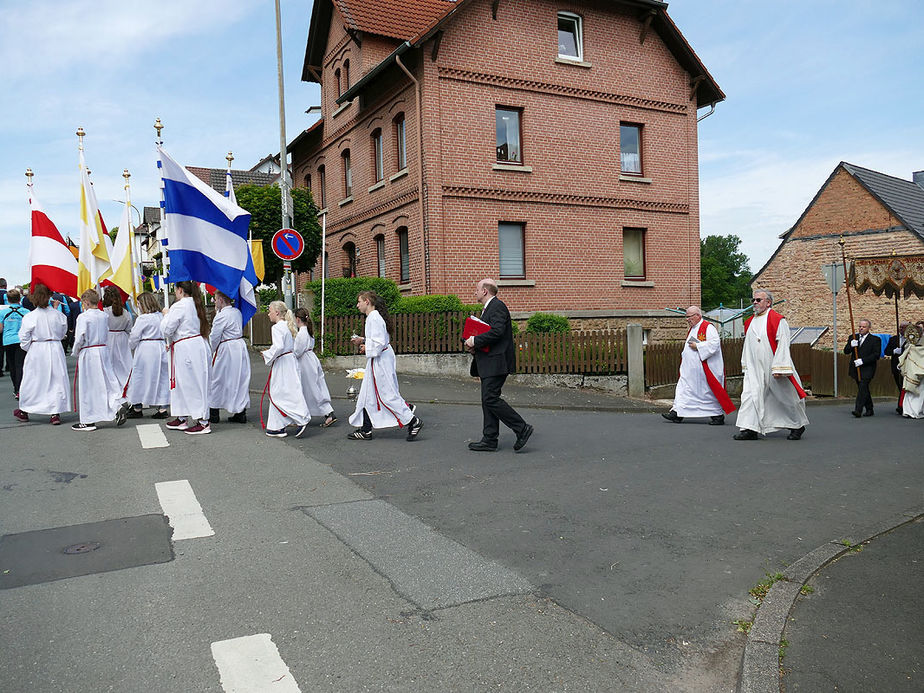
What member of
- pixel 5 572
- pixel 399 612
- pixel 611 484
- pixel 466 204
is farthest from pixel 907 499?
pixel 466 204

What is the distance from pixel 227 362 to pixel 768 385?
7199 mm

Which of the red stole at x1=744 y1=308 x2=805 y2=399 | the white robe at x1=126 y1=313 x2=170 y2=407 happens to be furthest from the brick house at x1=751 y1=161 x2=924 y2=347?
the white robe at x1=126 y1=313 x2=170 y2=407

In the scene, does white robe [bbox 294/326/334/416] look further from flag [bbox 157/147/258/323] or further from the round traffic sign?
the round traffic sign

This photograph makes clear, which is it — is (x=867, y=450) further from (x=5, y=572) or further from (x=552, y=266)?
(x=552, y=266)

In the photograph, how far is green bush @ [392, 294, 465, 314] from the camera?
18.1 metres

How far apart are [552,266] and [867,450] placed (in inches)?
545

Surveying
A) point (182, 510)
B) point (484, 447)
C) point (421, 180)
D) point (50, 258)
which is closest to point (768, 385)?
point (484, 447)

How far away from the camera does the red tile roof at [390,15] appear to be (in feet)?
76.9

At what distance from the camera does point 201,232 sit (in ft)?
33.4

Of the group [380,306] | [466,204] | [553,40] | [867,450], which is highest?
[553,40]

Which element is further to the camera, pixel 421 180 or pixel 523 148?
pixel 523 148

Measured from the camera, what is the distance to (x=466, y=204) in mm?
21234

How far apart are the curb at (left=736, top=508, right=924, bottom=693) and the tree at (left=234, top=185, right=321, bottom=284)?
20.7 metres

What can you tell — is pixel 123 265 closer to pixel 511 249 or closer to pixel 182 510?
pixel 182 510
